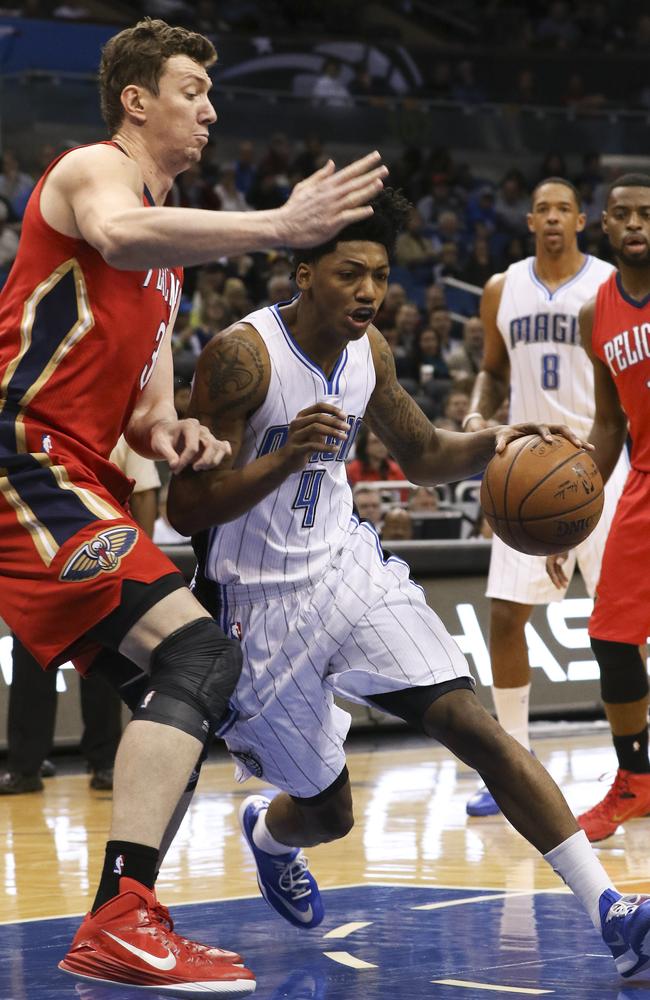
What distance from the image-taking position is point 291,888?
14.4 feet

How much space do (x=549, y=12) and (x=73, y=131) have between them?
33.6 ft

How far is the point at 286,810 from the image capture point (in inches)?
177

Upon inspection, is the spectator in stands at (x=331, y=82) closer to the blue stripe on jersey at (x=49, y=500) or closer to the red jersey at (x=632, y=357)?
the red jersey at (x=632, y=357)

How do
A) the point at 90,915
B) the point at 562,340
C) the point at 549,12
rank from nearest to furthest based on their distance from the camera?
the point at 90,915 → the point at 562,340 → the point at 549,12

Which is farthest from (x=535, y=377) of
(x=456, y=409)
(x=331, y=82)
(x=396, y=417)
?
(x=331, y=82)

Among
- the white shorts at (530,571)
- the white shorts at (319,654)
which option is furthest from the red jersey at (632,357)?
the white shorts at (319,654)

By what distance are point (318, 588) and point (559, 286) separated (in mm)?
3151

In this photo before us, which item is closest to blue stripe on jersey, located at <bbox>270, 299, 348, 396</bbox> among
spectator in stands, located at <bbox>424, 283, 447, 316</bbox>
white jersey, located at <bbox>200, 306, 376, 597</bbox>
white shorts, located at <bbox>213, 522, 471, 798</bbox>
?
white jersey, located at <bbox>200, 306, 376, 597</bbox>

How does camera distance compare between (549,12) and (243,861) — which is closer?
(243,861)

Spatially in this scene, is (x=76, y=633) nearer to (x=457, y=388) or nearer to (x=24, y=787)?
(x=24, y=787)

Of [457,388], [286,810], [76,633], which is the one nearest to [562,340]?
[286,810]

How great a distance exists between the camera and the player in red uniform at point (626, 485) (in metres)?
5.57

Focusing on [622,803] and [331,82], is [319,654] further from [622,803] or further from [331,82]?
[331,82]

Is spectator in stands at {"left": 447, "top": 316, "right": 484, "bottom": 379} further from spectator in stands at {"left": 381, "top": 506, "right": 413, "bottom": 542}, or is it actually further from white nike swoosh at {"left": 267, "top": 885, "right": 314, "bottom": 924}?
white nike swoosh at {"left": 267, "top": 885, "right": 314, "bottom": 924}
